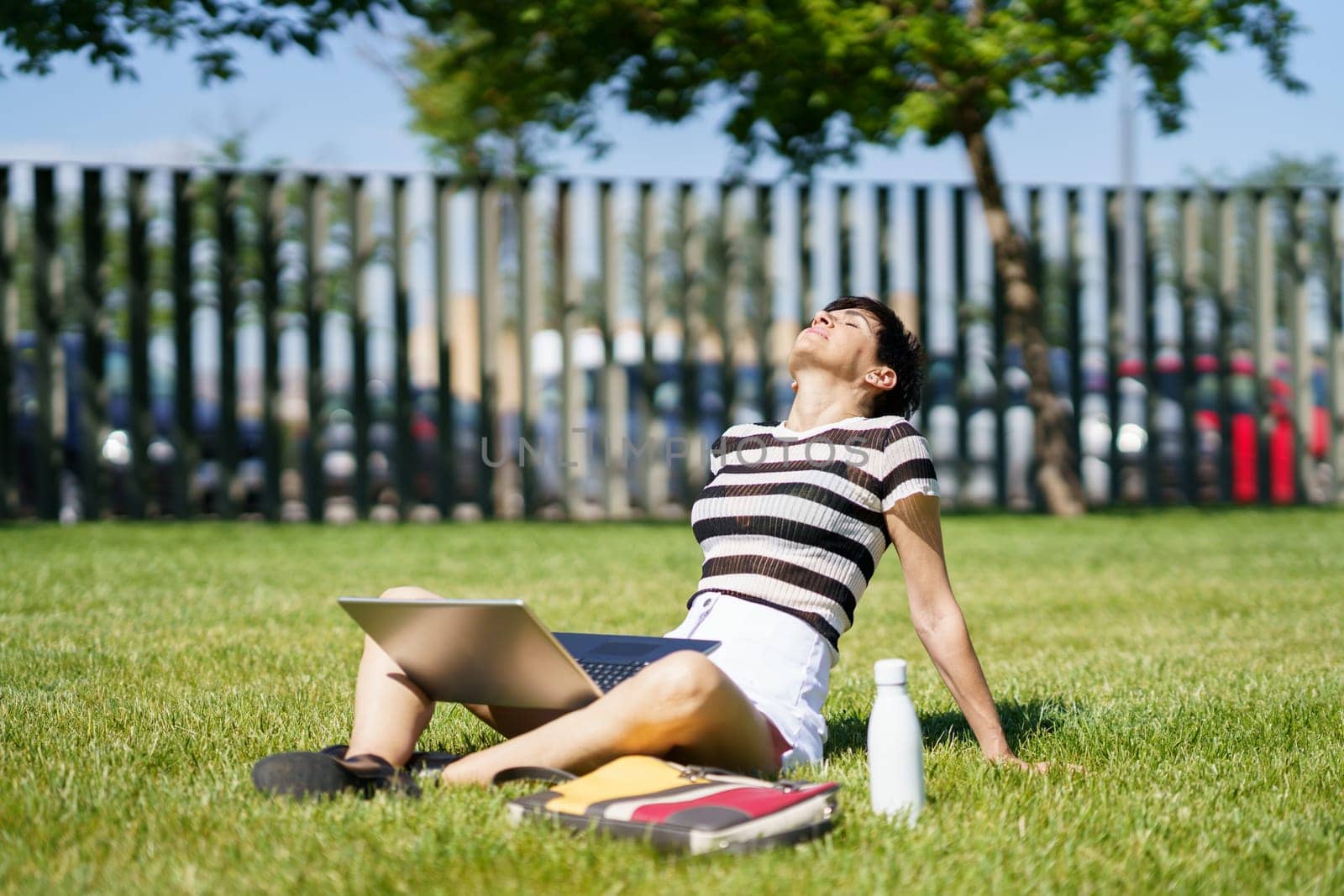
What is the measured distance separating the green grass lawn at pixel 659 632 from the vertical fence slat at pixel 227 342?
4357mm

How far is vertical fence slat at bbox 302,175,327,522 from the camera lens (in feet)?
44.0

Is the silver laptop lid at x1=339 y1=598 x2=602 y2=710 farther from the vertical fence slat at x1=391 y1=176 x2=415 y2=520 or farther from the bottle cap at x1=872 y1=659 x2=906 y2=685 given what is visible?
the vertical fence slat at x1=391 y1=176 x2=415 y2=520

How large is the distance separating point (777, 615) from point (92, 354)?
11.6 m

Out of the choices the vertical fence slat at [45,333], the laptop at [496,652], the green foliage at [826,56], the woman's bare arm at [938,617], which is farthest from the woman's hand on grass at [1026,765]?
the vertical fence slat at [45,333]

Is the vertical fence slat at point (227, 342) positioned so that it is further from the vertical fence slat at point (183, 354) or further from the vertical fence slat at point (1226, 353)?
the vertical fence slat at point (1226, 353)

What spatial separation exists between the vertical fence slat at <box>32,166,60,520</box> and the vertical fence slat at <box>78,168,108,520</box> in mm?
278

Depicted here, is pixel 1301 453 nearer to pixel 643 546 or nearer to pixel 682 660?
pixel 643 546

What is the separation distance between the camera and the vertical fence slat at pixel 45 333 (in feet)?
43.0

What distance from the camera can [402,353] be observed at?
13.6 metres

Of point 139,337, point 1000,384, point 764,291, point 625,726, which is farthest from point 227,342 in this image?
point 625,726

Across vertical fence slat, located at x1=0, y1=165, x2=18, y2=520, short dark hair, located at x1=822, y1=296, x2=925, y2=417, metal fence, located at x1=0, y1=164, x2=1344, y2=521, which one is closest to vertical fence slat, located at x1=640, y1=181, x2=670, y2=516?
metal fence, located at x1=0, y1=164, x2=1344, y2=521

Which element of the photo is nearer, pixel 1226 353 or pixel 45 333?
pixel 45 333

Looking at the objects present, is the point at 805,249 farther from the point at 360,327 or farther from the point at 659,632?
the point at 659,632

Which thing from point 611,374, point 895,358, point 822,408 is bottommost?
point 822,408
